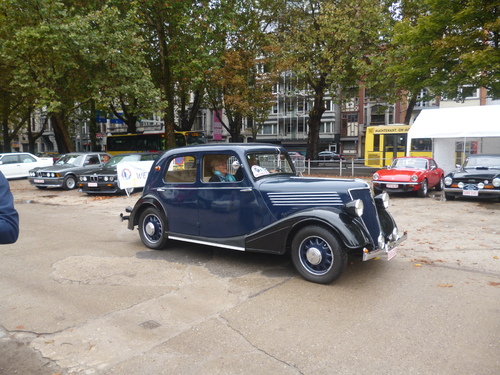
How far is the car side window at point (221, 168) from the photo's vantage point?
5633 mm

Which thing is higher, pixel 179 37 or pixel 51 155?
pixel 179 37

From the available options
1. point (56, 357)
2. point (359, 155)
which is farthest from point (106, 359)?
point (359, 155)

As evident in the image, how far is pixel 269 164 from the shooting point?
5.92m

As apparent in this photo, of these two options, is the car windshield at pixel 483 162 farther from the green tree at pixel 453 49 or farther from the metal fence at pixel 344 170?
the metal fence at pixel 344 170

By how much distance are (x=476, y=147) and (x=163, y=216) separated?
57.3 ft

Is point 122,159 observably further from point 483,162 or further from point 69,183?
point 483,162

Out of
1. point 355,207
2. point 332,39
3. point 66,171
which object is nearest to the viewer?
point 355,207

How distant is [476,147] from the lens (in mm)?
18406

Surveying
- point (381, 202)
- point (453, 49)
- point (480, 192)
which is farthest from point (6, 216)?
point (453, 49)

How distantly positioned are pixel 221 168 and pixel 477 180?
959cm

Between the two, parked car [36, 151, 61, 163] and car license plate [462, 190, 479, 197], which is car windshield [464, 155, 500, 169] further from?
parked car [36, 151, 61, 163]

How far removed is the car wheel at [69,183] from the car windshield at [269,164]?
13.6 meters

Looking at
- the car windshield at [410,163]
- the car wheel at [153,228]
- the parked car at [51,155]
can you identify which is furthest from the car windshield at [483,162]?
the parked car at [51,155]

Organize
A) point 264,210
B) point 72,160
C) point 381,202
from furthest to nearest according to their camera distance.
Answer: point 72,160 < point 381,202 < point 264,210
